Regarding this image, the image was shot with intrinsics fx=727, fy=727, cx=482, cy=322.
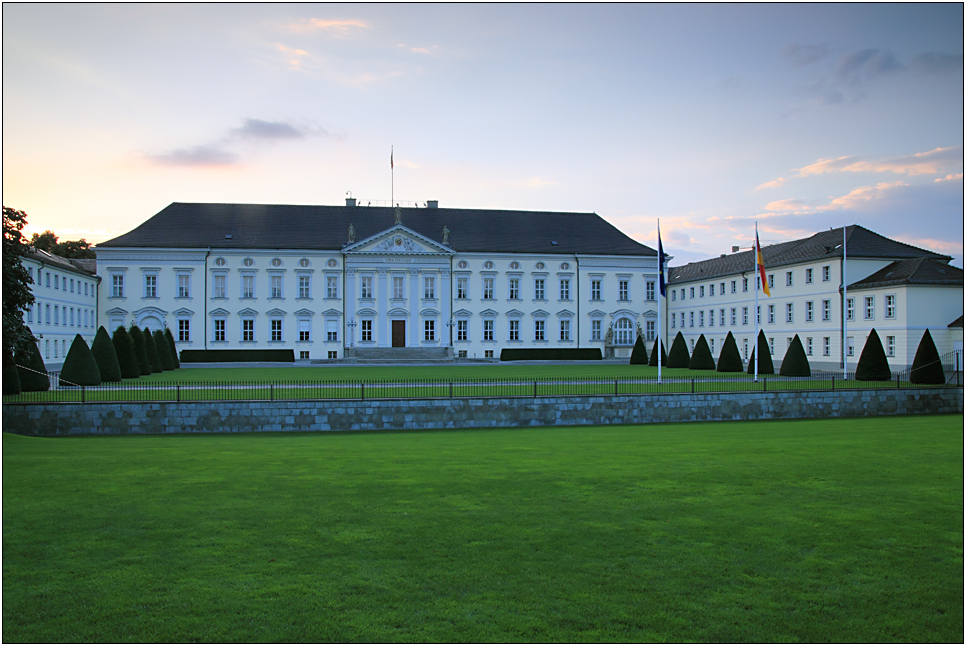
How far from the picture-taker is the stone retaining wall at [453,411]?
74.2ft

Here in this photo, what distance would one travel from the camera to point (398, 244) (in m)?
63.7

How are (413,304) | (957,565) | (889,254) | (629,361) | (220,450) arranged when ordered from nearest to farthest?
(957,565)
(220,450)
(889,254)
(629,361)
(413,304)

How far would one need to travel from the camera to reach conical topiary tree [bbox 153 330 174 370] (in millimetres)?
48169

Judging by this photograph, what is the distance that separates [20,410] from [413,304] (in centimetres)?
4291

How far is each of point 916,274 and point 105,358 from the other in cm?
4329

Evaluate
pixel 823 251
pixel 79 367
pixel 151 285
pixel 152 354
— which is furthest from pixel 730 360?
pixel 151 285

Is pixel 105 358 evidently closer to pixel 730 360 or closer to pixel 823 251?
pixel 730 360

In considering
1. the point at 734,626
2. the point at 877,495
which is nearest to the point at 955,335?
the point at 877,495

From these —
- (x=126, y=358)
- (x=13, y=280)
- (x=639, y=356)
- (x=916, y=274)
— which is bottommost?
(x=639, y=356)

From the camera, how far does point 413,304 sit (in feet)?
211

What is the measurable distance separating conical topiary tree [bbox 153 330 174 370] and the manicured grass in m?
36.2

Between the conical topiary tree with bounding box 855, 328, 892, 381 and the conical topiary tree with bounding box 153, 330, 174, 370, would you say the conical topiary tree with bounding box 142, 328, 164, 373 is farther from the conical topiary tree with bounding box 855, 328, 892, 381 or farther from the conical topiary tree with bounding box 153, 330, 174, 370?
the conical topiary tree with bounding box 855, 328, 892, 381

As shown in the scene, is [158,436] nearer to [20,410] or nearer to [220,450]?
[20,410]

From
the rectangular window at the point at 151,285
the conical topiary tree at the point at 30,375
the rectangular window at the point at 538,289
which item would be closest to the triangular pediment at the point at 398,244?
the rectangular window at the point at 538,289
